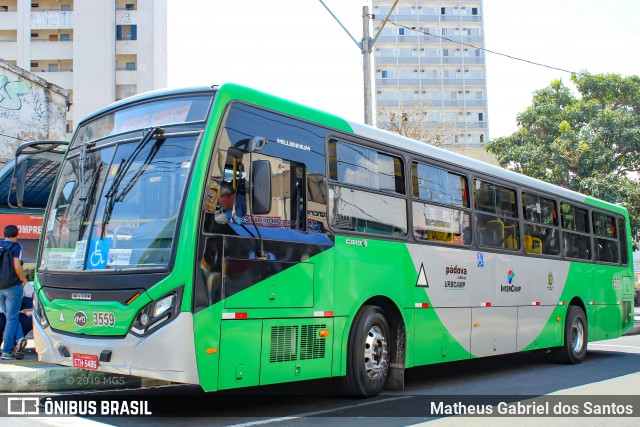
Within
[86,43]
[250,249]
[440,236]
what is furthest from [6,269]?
[86,43]

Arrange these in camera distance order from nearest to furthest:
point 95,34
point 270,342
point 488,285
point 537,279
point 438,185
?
point 270,342, point 438,185, point 488,285, point 537,279, point 95,34

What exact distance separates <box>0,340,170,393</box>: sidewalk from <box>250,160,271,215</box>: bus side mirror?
367 centimetres

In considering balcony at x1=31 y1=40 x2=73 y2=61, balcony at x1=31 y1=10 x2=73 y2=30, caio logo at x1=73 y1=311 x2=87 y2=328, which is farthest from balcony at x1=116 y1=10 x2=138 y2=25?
caio logo at x1=73 y1=311 x2=87 y2=328

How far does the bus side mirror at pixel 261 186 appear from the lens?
256 inches

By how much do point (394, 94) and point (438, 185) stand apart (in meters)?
68.4

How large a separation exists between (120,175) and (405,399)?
4215 millimetres

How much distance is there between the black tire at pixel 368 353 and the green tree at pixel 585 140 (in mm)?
22360

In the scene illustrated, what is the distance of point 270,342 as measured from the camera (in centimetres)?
677

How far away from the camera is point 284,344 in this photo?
6.94 m

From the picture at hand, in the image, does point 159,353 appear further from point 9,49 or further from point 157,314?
point 9,49

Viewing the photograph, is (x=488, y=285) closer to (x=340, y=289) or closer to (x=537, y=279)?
(x=537, y=279)

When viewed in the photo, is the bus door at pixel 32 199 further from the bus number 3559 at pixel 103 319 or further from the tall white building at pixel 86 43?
the tall white building at pixel 86 43

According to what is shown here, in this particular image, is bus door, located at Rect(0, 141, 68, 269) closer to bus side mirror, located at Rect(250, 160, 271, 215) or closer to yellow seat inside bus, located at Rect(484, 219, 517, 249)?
yellow seat inside bus, located at Rect(484, 219, 517, 249)

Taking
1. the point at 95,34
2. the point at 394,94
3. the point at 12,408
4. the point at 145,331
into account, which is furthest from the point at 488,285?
the point at 394,94
